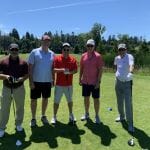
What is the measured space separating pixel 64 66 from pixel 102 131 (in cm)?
186

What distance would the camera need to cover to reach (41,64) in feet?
30.9

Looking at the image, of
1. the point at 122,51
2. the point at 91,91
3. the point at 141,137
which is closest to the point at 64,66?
the point at 91,91

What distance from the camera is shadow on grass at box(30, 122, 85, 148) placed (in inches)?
350

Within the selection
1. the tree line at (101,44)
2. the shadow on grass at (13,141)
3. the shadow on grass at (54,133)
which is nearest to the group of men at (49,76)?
the shadow on grass at (13,141)

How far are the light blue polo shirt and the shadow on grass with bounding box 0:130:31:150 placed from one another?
1369 millimetres

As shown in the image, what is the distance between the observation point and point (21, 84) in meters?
8.93

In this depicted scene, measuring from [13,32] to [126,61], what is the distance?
137157mm

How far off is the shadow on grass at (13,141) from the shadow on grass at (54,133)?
24 cm

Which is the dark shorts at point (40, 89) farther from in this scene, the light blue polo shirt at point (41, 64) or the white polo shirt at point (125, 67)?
the white polo shirt at point (125, 67)

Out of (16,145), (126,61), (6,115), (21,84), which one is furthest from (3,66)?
(126,61)

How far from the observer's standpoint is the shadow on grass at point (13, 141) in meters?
8.38

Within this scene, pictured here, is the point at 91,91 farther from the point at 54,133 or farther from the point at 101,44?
the point at 101,44

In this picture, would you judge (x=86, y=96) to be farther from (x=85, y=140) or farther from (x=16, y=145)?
(x=16, y=145)

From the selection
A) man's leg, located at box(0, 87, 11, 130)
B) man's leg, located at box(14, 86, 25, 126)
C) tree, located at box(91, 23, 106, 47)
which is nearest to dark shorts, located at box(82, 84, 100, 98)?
man's leg, located at box(14, 86, 25, 126)
